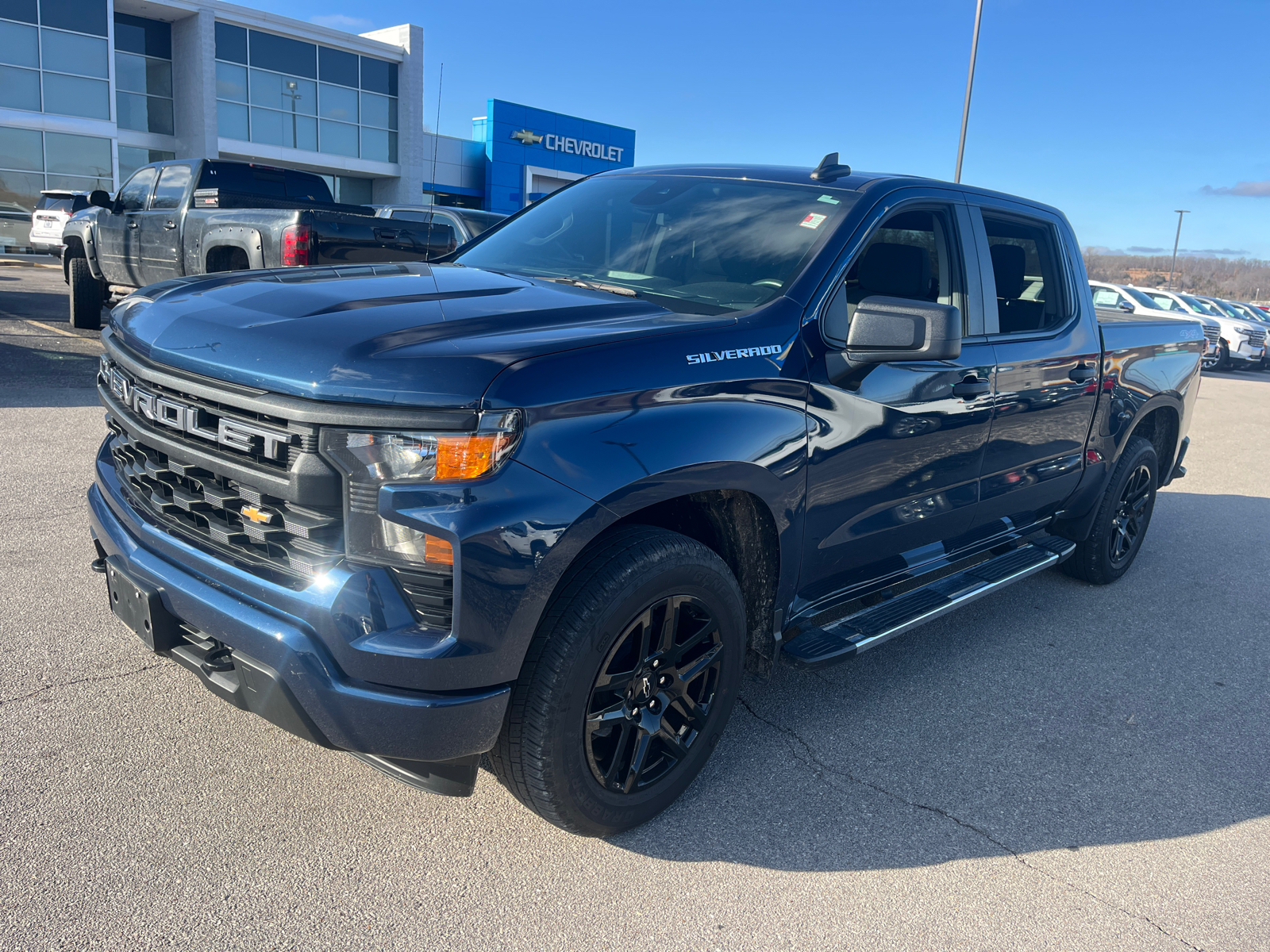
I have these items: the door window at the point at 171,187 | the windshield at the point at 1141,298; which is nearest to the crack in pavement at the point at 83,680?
the door window at the point at 171,187

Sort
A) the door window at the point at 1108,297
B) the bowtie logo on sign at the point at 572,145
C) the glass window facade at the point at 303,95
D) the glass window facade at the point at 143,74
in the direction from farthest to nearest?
the bowtie logo on sign at the point at 572,145 < the glass window facade at the point at 303,95 < the glass window facade at the point at 143,74 < the door window at the point at 1108,297

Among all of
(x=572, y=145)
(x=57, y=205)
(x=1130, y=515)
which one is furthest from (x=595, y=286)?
(x=572, y=145)

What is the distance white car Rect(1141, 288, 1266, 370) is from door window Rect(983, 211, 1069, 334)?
2229 centimetres

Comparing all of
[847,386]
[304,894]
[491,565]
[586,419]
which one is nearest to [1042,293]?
[847,386]

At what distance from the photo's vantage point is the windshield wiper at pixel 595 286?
3224mm

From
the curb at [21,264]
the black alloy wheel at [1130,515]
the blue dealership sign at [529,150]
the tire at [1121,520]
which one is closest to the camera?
the tire at [1121,520]

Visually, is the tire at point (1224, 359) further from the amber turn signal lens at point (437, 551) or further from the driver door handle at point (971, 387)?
the amber turn signal lens at point (437, 551)

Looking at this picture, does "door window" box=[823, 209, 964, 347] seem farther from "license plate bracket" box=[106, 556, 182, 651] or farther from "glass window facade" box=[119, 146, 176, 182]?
"glass window facade" box=[119, 146, 176, 182]

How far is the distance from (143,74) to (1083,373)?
33.9 metres

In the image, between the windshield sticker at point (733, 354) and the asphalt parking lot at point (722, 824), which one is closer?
the asphalt parking lot at point (722, 824)

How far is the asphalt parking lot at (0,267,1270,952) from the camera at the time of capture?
2.38 metres

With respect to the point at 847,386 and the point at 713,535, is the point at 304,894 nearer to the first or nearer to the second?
the point at 713,535

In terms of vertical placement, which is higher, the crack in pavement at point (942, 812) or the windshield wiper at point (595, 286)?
the windshield wiper at point (595, 286)

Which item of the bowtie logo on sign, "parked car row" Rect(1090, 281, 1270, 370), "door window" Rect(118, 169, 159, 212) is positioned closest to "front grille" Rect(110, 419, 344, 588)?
"door window" Rect(118, 169, 159, 212)
